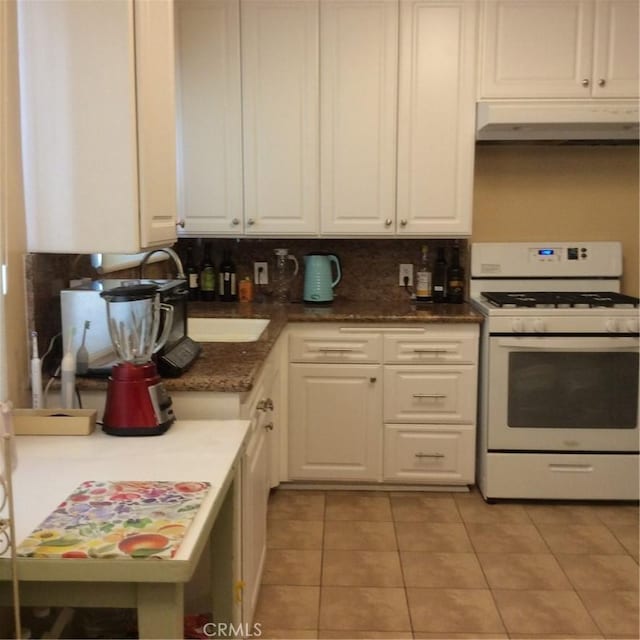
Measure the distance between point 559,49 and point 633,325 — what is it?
1322 millimetres

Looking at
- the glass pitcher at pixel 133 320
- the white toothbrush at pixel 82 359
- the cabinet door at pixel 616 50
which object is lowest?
the white toothbrush at pixel 82 359

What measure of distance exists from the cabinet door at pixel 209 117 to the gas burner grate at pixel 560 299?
1320mm

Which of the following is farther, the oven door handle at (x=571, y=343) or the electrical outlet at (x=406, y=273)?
the electrical outlet at (x=406, y=273)

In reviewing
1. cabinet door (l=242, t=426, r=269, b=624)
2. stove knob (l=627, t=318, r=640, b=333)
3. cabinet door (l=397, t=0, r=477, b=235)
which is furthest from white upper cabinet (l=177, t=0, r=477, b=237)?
cabinet door (l=242, t=426, r=269, b=624)

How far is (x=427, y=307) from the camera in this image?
12.1ft

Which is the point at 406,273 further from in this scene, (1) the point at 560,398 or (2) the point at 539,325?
(1) the point at 560,398

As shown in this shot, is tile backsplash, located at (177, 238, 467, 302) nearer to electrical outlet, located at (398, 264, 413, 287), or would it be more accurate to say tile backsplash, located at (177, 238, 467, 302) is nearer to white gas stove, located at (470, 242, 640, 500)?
electrical outlet, located at (398, 264, 413, 287)

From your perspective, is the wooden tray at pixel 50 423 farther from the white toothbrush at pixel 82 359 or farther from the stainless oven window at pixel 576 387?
the stainless oven window at pixel 576 387

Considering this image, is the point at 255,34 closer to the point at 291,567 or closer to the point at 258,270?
the point at 258,270

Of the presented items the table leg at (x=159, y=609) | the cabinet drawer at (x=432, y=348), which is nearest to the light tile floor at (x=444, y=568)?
the cabinet drawer at (x=432, y=348)

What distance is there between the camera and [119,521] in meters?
1.34

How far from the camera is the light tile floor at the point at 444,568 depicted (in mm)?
2436

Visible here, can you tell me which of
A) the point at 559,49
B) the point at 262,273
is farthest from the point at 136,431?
the point at 559,49

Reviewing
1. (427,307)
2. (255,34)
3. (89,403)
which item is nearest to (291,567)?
(89,403)
